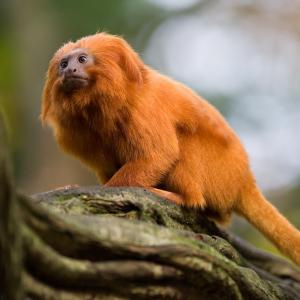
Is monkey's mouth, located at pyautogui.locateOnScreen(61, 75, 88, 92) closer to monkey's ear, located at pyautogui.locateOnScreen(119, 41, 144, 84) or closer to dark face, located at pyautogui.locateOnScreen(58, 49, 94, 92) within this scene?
dark face, located at pyautogui.locateOnScreen(58, 49, 94, 92)

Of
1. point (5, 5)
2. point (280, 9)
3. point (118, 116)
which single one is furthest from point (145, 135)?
point (5, 5)

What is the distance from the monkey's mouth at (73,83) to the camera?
4027 millimetres

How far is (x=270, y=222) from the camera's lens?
446 cm

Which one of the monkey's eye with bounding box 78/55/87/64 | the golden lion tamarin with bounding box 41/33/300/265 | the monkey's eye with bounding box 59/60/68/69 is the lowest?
the golden lion tamarin with bounding box 41/33/300/265

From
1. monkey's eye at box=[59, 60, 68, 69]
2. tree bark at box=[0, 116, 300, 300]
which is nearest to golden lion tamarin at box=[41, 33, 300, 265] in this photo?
monkey's eye at box=[59, 60, 68, 69]

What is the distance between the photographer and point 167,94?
4312 mm

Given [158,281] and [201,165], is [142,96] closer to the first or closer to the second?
[201,165]

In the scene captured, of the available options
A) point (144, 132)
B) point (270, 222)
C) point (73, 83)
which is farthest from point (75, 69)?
point (270, 222)

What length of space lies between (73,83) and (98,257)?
1803 mm

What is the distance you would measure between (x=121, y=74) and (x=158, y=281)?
1.78 meters

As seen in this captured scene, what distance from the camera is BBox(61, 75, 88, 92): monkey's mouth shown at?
4.03 m

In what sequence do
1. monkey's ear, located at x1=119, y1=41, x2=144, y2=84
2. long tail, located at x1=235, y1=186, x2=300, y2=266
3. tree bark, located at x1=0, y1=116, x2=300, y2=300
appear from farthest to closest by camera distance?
long tail, located at x1=235, y1=186, x2=300, y2=266 < monkey's ear, located at x1=119, y1=41, x2=144, y2=84 < tree bark, located at x1=0, y1=116, x2=300, y2=300

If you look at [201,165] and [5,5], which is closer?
[201,165]

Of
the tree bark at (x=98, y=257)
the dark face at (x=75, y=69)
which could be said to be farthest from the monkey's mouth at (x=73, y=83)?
the tree bark at (x=98, y=257)
